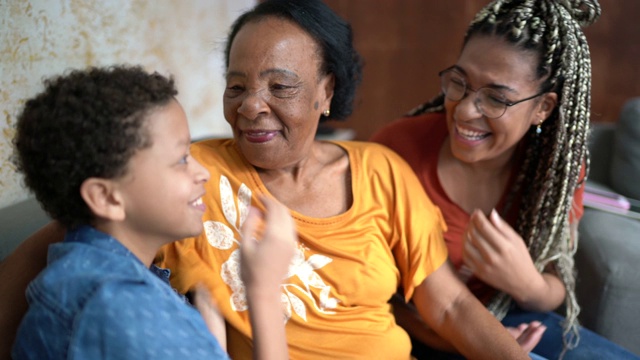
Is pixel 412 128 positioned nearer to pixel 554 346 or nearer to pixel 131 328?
pixel 554 346

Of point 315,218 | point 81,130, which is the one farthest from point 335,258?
point 81,130

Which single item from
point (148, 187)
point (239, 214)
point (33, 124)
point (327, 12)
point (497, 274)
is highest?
point (327, 12)

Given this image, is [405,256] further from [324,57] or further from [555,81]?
[555,81]

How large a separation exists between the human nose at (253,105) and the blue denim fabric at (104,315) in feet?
1.46

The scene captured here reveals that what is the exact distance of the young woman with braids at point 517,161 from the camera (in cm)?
159

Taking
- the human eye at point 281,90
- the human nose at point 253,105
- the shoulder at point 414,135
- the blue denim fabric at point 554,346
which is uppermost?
the human eye at point 281,90

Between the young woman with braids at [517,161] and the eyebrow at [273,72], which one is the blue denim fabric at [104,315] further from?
the young woman with braids at [517,161]

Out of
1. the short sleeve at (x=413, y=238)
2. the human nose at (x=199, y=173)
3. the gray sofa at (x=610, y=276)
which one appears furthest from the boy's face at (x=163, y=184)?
the gray sofa at (x=610, y=276)

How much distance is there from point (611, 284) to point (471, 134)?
1.92 ft

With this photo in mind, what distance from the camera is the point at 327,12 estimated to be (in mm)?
1471

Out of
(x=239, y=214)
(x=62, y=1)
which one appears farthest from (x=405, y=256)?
(x=62, y=1)

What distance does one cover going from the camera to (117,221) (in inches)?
40.8

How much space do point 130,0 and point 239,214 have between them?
98 cm

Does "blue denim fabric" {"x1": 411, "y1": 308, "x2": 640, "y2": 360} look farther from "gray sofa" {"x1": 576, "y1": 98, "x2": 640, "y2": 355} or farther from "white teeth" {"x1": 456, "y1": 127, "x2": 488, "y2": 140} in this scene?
"white teeth" {"x1": 456, "y1": 127, "x2": 488, "y2": 140}
